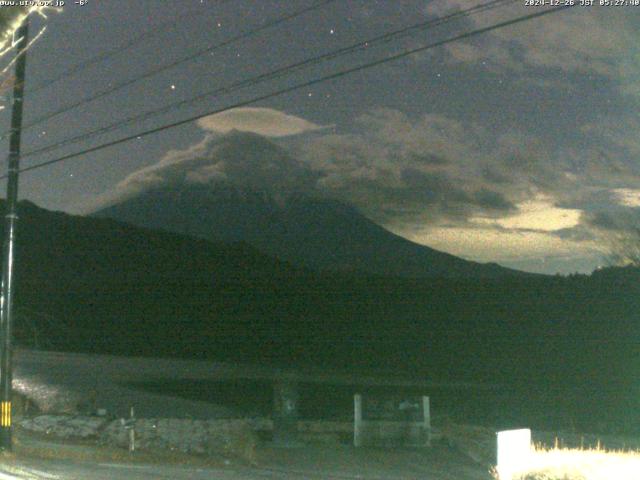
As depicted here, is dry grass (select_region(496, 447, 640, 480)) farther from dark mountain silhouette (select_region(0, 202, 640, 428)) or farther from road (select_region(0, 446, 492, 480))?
dark mountain silhouette (select_region(0, 202, 640, 428))

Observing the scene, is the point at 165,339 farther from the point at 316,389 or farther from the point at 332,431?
the point at 332,431

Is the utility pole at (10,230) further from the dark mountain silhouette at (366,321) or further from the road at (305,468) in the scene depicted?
the dark mountain silhouette at (366,321)

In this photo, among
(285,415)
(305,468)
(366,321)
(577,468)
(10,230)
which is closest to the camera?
(577,468)

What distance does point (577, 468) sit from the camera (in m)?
13.8

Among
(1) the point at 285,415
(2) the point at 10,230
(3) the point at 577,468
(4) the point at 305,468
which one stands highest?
(2) the point at 10,230

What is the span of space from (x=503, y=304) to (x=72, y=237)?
52331 millimetres

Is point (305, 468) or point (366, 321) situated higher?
point (366, 321)

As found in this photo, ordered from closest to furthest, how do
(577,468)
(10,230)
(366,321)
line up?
1. (577,468)
2. (10,230)
3. (366,321)

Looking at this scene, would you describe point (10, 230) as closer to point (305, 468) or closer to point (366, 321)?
point (305, 468)

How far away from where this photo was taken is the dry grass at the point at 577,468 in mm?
13266

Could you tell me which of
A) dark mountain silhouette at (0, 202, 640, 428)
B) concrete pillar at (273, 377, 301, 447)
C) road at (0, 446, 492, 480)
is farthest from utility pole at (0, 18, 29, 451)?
dark mountain silhouette at (0, 202, 640, 428)

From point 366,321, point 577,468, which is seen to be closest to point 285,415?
point 577,468

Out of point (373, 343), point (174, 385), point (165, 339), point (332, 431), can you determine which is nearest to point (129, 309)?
point (165, 339)

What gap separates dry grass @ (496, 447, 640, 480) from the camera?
43.5 feet
